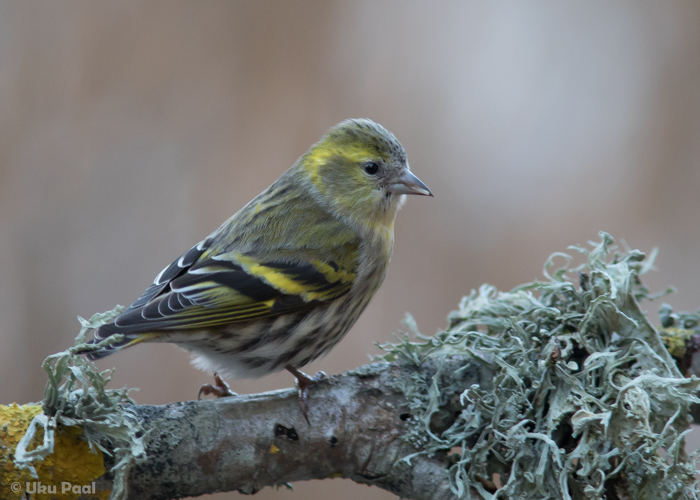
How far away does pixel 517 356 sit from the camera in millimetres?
1758

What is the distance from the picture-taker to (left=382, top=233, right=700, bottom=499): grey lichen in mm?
1478

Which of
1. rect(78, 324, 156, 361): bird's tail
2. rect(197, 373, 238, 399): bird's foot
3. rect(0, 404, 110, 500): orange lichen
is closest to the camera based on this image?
rect(0, 404, 110, 500): orange lichen

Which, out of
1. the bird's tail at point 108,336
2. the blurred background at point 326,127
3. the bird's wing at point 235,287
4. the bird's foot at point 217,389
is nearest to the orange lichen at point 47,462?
the bird's tail at point 108,336

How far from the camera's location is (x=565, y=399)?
1.61m

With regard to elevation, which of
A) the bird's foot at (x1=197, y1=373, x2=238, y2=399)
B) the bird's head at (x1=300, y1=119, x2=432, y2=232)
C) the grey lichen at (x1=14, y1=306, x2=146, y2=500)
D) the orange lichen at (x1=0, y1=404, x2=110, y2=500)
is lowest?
the orange lichen at (x1=0, y1=404, x2=110, y2=500)

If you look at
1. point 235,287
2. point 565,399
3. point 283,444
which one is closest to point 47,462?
point 283,444

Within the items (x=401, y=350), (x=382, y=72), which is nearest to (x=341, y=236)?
(x=401, y=350)

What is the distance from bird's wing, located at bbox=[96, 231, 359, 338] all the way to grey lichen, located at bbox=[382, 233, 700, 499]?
374 mm

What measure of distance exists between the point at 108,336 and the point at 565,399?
123cm

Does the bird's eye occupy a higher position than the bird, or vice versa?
Answer: the bird's eye

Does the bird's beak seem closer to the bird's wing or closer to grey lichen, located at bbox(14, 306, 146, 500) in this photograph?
the bird's wing

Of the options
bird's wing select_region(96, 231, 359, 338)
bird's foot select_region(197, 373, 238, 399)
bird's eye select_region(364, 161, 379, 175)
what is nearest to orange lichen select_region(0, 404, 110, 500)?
bird's wing select_region(96, 231, 359, 338)

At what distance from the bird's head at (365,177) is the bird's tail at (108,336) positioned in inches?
37.0

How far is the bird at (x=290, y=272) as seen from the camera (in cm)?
194
